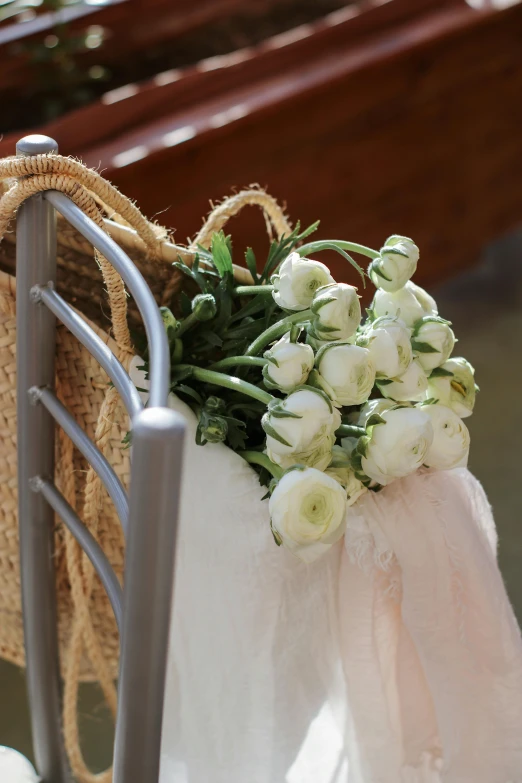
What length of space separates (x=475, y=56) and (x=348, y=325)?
1698 millimetres

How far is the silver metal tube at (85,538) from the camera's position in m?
0.52

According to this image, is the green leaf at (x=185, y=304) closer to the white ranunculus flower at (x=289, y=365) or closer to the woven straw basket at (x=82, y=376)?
the woven straw basket at (x=82, y=376)

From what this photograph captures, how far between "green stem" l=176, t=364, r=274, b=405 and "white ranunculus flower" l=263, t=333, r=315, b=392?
0.06 feet

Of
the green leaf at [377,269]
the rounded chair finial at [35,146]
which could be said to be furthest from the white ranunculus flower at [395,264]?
the rounded chair finial at [35,146]

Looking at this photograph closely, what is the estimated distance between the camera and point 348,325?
0.49 meters

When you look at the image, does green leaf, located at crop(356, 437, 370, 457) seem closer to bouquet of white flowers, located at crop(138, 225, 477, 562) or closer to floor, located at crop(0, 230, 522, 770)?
bouquet of white flowers, located at crop(138, 225, 477, 562)

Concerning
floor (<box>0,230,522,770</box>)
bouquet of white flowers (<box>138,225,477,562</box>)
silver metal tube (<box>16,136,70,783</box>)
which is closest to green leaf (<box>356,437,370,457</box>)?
bouquet of white flowers (<box>138,225,477,562</box>)

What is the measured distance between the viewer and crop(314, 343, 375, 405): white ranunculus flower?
0.47 metres

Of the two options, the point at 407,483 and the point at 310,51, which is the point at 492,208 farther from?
the point at 407,483

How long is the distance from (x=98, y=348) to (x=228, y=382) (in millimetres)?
107

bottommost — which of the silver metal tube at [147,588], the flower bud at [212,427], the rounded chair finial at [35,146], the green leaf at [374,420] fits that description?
the silver metal tube at [147,588]

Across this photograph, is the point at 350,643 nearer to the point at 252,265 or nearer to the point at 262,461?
the point at 262,461

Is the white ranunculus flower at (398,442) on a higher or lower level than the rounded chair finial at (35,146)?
lower

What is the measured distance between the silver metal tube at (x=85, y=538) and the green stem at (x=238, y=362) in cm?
14
